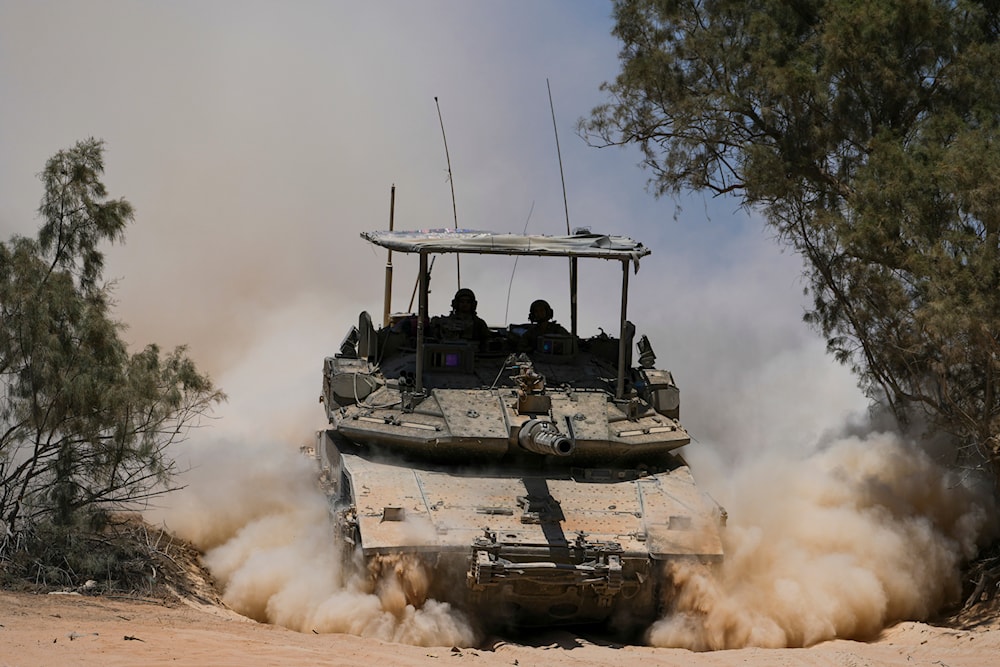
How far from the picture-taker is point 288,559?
15.9 metres

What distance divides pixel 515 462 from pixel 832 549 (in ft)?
12.5

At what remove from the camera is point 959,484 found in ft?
61.0

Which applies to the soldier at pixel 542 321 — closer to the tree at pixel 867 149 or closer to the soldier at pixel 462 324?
the soldier at pixel 462 324

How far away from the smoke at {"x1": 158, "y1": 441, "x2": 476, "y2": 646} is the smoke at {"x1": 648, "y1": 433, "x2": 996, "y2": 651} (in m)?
A: 2.50

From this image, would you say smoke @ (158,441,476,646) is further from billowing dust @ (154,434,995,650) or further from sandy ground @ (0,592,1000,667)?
sandy ground @ (0,592,1000,667)

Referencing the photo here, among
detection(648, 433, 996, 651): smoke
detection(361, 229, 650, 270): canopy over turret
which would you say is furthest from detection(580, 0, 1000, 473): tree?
detection(361, 229, 650, 270): canopy over turret

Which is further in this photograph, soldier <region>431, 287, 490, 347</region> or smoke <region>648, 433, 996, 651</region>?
soldier <region>431, 287, 490, 347</region>

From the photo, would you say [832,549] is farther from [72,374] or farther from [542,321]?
[72,374]

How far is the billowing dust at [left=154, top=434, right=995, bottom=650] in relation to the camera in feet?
46.8

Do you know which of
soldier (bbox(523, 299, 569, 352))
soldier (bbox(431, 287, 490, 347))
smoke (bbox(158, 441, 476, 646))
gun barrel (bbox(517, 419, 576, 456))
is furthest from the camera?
soldier (bbox(523, 299, 569, 352))

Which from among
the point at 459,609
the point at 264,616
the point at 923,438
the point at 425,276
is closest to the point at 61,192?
the point at 425,276

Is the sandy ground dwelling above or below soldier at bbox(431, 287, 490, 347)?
below

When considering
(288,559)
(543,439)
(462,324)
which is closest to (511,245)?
(462,324)

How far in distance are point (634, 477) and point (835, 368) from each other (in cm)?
1417
